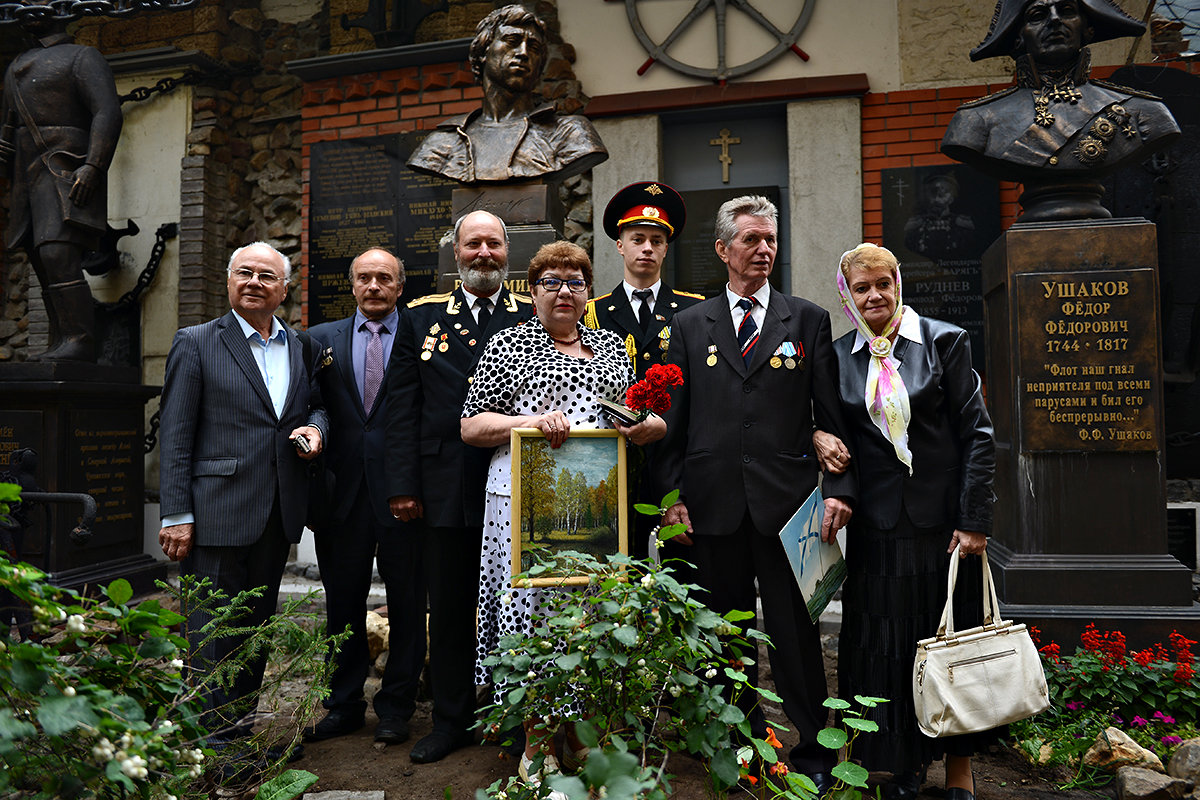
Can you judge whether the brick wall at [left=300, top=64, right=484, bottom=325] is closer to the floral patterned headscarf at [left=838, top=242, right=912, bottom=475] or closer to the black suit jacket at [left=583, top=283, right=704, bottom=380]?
the black suit jacket at [left=583, top=283, right=704, bottom=380]

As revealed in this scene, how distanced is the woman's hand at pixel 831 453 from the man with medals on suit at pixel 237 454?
1.74 meters

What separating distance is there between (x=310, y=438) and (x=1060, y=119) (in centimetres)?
370

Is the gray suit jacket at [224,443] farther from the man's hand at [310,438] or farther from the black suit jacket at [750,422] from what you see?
the black suit jacket at [750,422]

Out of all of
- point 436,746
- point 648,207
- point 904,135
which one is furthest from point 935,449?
point 904,135

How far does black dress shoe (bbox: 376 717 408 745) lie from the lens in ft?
10.4

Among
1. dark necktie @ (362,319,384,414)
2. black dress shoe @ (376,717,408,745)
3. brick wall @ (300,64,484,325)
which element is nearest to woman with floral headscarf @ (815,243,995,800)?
black dress shoe @ (376,717,408,745)

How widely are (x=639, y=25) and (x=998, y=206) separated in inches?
119

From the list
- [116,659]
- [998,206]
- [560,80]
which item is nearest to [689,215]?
[560,80]

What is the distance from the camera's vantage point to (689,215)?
667cm

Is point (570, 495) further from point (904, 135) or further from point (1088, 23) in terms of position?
point (904, 135)

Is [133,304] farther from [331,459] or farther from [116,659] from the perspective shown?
[116,659]

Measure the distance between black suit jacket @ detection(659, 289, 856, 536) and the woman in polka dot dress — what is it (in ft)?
0.75

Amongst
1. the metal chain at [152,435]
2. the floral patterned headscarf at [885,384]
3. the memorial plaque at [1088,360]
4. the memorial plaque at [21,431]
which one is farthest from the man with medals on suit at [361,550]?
the metal chain at [152,435]

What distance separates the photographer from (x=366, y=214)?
698 centimetres
